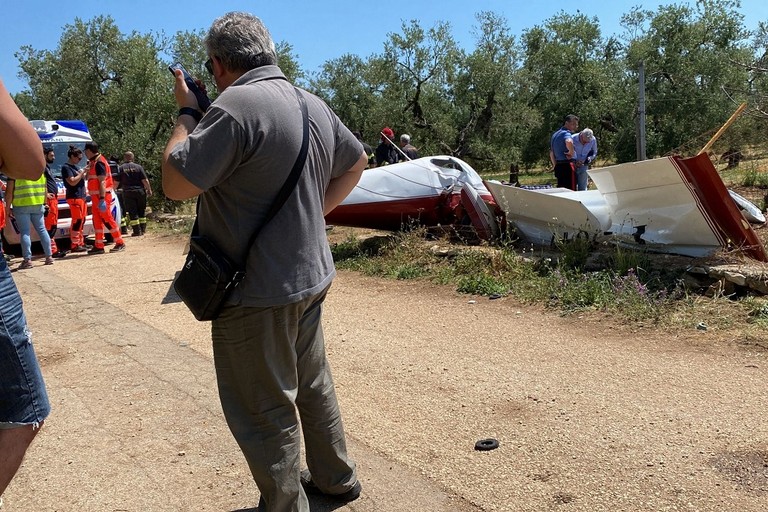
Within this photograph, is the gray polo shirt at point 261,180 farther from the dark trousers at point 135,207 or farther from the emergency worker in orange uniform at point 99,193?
the dark trousers at point 135,207

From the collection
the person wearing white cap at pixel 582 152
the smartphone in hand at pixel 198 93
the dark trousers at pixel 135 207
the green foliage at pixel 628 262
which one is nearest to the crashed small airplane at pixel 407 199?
the green foliage at pixel 628 262

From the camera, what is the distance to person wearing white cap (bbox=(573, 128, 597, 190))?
11883 mm

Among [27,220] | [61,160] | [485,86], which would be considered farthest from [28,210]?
Result: [485,86]

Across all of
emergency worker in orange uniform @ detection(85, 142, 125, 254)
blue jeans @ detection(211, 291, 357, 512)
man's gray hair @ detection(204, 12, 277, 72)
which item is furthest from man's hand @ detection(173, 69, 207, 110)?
emergency worker in orange uniform @ detection(85, 142, 125, 254)

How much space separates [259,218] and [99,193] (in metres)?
10.8

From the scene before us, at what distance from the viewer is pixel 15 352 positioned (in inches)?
91.0

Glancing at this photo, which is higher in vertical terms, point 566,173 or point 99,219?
point 566,173

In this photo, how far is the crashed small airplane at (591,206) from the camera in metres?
6.77

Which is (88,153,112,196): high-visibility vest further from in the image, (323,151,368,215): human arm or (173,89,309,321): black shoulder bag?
→ (173,89,309,321): black shoulder bag

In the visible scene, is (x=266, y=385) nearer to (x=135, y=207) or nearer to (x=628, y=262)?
(x=628, y=262)

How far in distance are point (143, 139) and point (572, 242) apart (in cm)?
1550

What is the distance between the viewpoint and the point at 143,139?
65.7 feet

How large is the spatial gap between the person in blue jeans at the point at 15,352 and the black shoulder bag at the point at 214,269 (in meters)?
0.57

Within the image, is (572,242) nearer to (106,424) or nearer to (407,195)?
(407,195)
